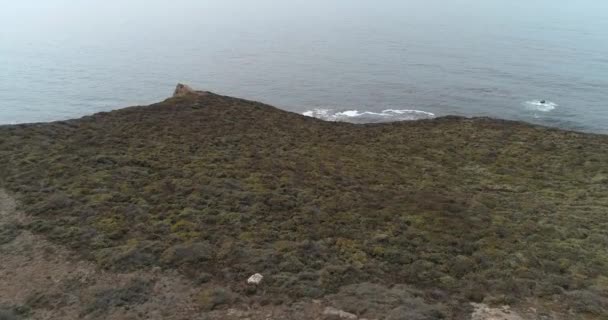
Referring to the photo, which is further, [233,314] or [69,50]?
[69,50]

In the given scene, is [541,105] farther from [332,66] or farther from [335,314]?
[335,314]

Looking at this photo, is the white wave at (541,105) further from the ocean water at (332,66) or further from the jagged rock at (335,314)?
the jagged rock at (335,314)

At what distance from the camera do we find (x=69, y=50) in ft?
293

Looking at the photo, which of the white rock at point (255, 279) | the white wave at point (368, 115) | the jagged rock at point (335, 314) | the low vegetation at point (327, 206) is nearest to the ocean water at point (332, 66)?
the white wave at point (368, 115)

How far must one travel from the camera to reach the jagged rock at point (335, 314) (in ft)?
46.7

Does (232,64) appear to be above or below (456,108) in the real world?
above

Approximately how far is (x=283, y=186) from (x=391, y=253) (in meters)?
7.65

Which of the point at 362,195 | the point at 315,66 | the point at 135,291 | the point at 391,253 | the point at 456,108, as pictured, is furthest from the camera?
the point at 315,66

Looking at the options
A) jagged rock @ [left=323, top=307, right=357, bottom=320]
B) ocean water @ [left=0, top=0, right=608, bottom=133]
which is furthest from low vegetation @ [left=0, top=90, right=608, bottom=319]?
ocean water @ [left=0, top=0, right=608, bottom=133]

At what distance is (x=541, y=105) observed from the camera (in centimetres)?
5491

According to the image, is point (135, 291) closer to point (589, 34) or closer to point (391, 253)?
point (391, 253)

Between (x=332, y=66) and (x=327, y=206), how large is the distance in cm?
5672

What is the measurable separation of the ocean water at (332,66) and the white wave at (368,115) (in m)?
0.21

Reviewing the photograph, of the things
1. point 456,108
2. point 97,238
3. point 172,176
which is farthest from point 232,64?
point 97,238
